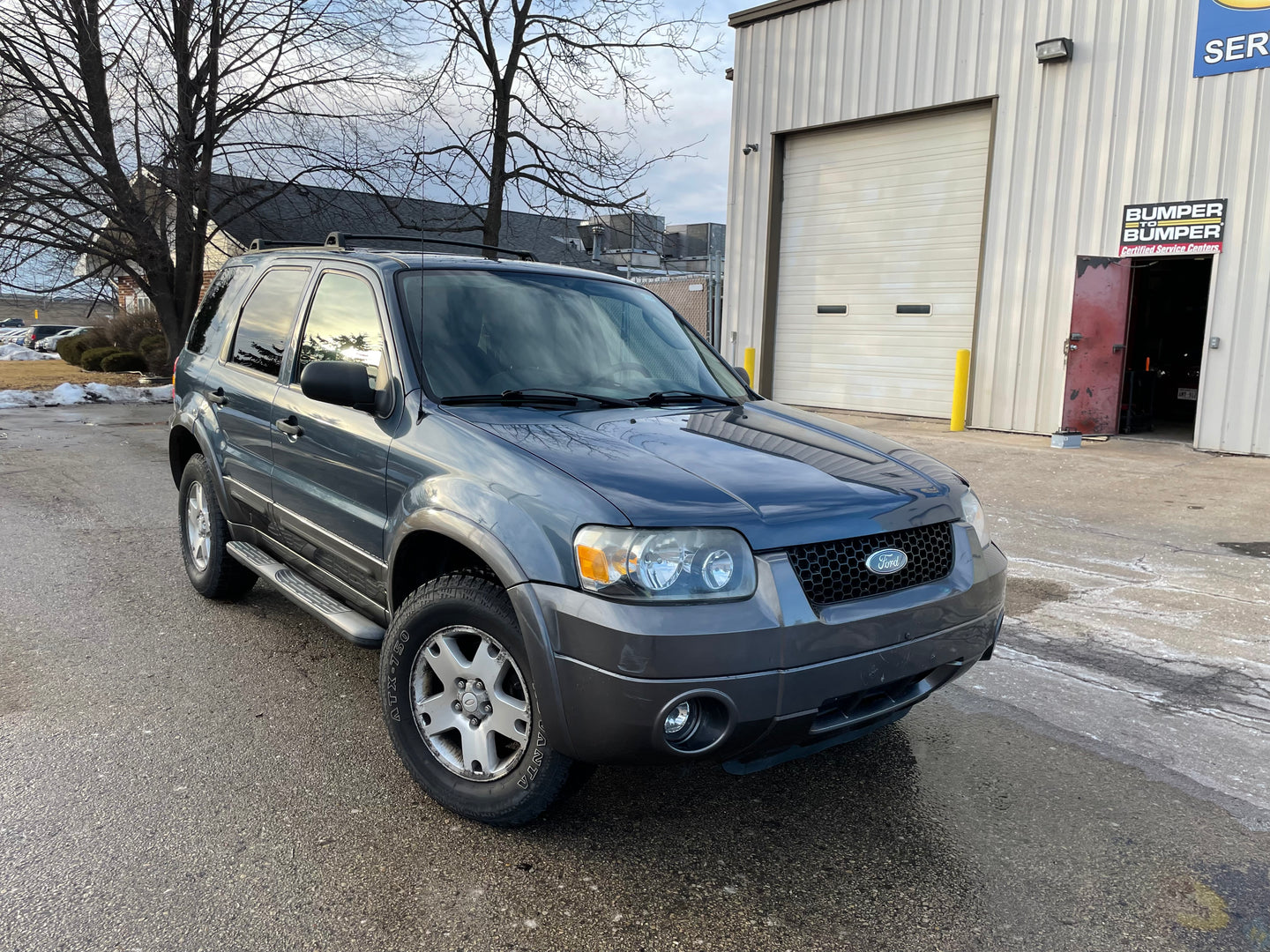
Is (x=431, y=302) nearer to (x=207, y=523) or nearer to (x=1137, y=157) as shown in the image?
(x=207, y=523)

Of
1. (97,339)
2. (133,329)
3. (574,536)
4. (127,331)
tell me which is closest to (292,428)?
(574,536)

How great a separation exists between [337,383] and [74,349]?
28.5 metres

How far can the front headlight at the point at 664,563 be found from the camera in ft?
8.08

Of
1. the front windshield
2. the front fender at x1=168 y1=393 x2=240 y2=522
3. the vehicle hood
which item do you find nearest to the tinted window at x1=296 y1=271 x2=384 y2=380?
the front windshield

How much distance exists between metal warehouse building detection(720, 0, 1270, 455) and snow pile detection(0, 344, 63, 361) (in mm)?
27117

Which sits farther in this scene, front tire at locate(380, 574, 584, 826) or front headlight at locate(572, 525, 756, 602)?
front tire at locate(380, 574, 584, 826)

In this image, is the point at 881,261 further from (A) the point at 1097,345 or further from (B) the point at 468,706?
(B) the point at 468,706

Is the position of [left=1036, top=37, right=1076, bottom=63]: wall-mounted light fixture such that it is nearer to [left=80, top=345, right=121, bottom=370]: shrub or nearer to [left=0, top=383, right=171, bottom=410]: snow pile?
[left=0, top=383, right=171, bottom=410]: snow pile

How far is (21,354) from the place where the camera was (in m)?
32.7

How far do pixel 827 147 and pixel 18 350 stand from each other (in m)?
Result: 30.6

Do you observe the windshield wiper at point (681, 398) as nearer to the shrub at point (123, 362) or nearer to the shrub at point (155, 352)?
the shrub at point (155, 352)

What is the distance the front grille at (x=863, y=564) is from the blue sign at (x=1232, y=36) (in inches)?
449

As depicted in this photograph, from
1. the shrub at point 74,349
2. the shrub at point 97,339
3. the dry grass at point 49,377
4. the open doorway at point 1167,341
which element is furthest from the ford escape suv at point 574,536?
the shrub at point 74,349

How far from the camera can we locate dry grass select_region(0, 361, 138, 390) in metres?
19.8
